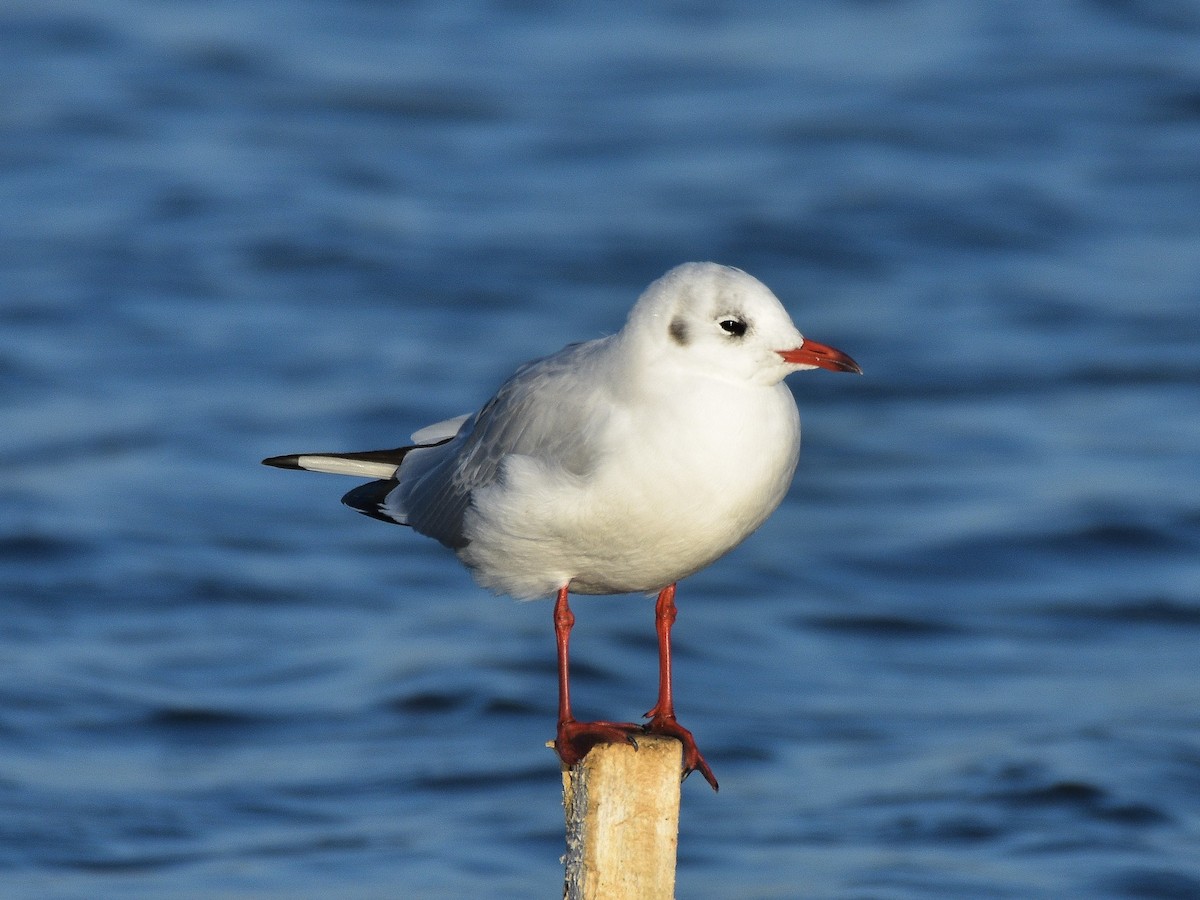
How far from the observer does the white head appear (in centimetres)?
610

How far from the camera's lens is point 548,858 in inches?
541

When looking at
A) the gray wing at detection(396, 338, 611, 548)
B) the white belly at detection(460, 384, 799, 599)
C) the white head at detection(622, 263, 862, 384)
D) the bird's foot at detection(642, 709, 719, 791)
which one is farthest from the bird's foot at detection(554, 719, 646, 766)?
the white head at detection(622, 263, 862, 384)

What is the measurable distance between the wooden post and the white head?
1232 mm

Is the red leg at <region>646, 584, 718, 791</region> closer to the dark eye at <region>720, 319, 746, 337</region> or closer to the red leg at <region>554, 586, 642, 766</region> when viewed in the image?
the red leg at <region>554, 586, 642, 766</region>

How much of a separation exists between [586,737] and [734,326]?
1.40 metres

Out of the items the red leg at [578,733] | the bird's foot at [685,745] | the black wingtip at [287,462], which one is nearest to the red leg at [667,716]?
the bird's foot at [685,745]

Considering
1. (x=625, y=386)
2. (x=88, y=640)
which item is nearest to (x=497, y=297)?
(x=88, y=640)

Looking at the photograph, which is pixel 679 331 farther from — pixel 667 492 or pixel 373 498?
pixel 373 498

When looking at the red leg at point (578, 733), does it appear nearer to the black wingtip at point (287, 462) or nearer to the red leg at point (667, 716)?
the red leg at point (667, 716)

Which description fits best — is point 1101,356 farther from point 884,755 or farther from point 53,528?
point 53,528

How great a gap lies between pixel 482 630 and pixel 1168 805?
6.62 meters

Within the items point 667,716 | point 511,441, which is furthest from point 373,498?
point 667,716

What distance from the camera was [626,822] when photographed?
6.18 m

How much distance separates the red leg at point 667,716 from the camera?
261 inches
